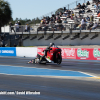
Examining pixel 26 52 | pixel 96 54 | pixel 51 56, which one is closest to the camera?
pixel 51 56

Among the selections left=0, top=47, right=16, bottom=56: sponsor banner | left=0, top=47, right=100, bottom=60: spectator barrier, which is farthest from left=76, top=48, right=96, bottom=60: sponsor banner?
left=0, top=47, right=16, bottom=56: sponsor banner

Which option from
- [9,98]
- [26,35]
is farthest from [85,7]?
[9,98]

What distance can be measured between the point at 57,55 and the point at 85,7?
15604 mm

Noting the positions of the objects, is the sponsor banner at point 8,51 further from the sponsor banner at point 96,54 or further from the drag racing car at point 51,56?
the drag racing car at point 51,56

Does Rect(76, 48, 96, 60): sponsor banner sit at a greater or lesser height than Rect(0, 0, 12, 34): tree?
lesser

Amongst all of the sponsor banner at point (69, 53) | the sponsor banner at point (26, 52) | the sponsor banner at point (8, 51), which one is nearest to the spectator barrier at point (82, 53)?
the sponsor banner at point (69, 53)

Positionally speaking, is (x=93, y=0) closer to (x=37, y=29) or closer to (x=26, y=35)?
(x=37, y=29)

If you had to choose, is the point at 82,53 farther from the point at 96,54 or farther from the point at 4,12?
the point at 4,12

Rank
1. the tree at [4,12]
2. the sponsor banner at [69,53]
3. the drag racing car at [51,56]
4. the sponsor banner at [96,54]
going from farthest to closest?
1. the tree at [4,12]
2. the sponsor banner at [69,53]
3. the sponsor banner at [96,54]
4. the drag racing car at [51,56]

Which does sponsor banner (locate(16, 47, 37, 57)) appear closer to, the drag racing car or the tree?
the drag racing car

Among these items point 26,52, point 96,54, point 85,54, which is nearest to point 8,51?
point 26,52

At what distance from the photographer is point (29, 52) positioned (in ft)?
96.2

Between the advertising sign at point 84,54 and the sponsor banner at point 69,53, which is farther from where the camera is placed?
the sponsor banner at point 69,53

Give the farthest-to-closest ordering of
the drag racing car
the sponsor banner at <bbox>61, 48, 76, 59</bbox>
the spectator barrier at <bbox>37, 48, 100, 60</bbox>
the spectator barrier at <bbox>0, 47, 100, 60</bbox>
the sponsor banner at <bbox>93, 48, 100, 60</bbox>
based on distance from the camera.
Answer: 1. the sponsor banner at <bbox>61, 48, 76, 59</bbox>
2. the spectator barrier at <bbox>0, 47, 100, 60</bbox>
3. the spectator barrier at <bbox>37, 48, 100, 60</bbox>
4. the sponsor banner at <bbox>93, 48, 100, 60</bbox>
5. the drag racing car
